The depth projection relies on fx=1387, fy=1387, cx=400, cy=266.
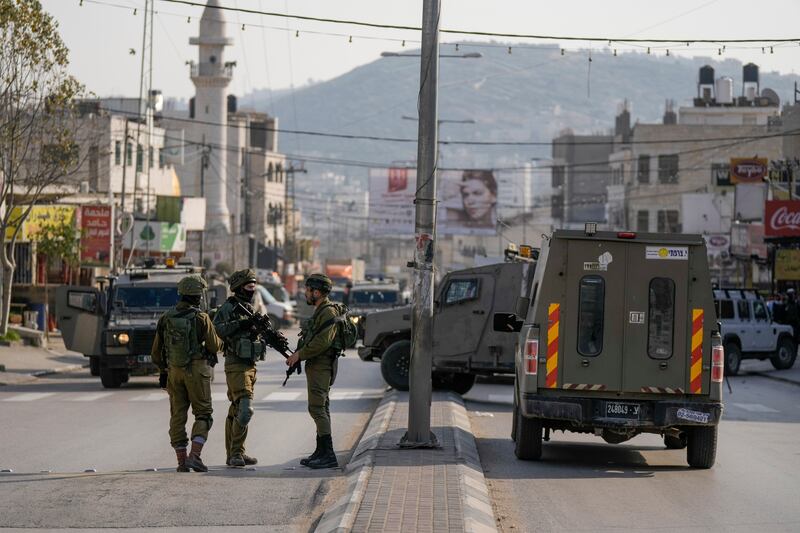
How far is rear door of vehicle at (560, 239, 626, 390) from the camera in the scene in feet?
48.0

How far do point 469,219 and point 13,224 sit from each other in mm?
50261

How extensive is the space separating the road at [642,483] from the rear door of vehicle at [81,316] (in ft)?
31.2

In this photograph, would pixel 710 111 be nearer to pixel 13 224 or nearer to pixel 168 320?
pixel 13 224

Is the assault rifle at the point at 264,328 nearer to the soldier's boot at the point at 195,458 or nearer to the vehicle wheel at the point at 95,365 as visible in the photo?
the soldier's boot at the point at 195,458

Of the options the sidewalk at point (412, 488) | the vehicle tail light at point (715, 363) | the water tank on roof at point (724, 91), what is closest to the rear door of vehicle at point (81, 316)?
the sidewalk at point (412, 488)

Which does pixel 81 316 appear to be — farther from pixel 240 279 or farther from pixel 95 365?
pixel 240 279

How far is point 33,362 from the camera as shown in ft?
112

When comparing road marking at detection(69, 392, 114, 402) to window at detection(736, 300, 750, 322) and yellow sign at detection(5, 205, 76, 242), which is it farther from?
yellow sign at detection(5, 205, 76, 242)

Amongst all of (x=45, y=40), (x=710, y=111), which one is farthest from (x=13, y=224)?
(x=710, y=111)

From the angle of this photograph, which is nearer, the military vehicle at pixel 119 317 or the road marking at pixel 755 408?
the road marking at pixel 755 408

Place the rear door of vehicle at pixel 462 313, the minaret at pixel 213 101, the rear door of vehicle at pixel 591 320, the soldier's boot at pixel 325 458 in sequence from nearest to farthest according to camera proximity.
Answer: the soldier's boot at pixel 325 458 → the rear door of vehicle at pixel 591 320 → the rear door of vehicle at pixel 462 313 → the minaret at pixel 213 101

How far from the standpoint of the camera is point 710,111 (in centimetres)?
10031

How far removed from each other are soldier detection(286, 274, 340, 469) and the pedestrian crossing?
10210mm

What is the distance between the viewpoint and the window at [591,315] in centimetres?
1467
